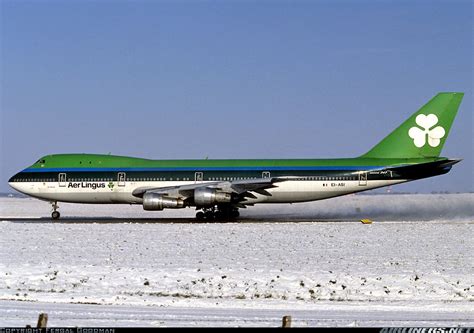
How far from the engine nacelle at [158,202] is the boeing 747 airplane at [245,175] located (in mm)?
50

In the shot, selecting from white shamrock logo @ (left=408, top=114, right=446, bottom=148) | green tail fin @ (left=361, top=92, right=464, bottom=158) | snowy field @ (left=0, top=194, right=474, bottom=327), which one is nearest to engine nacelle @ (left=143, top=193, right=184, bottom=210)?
snowy field @ (left=0, top=194, right=474, bottom=327)

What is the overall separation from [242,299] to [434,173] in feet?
72.0

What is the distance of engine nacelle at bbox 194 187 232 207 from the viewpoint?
113 ft

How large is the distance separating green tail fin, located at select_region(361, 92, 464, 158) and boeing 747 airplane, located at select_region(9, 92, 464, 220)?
5 cm

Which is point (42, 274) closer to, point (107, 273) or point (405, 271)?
point (107, 273)

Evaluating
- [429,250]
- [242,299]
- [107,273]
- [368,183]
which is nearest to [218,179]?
[368,183]

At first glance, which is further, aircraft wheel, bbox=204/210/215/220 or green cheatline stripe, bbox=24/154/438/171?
aircraft wheel, bbox=204/210/215/220

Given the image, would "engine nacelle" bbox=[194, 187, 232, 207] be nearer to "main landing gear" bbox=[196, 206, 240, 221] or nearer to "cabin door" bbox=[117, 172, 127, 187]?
"main landing gear" bbox=[196, 206, 240, 221]

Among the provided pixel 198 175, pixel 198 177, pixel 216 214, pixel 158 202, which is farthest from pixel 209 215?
pixel 158 202

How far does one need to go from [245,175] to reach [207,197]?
287cm

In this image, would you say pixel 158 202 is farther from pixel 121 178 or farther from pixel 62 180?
pixel 62 180

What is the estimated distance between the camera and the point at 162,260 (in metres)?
19.7

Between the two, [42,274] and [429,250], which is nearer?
[42,274]

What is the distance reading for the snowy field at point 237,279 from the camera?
40.9 feet
